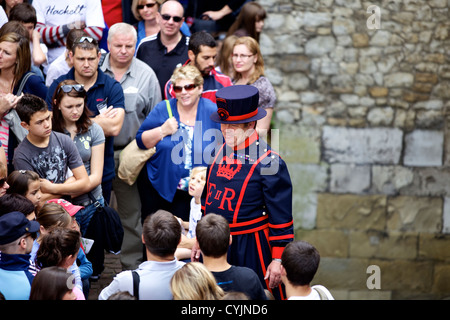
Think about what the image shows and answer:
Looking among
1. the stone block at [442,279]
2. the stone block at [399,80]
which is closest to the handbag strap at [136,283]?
the stone block at [399,80]

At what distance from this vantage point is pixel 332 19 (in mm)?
8656

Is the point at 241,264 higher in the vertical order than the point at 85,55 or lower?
lower

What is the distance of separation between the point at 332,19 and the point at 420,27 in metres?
1.13

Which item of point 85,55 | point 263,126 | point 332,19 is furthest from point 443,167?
point 85,55

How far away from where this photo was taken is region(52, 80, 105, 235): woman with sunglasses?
5.12 meters

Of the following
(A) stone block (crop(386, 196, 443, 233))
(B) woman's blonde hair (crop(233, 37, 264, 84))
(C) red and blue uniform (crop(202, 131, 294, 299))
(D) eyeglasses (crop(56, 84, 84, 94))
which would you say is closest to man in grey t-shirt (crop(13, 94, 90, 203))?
(D) eyeglasses (crop(56, 84, 84, 94))

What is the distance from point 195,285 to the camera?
11.4 feet

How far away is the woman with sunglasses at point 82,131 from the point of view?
16.8 feet

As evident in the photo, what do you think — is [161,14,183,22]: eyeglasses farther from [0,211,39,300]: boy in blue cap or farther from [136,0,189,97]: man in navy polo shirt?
[0,211,39,300]: boy in blue cap

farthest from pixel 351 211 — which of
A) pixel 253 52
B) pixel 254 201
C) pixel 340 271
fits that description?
pixel 254 201

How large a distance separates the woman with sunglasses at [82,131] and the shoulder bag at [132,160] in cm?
46

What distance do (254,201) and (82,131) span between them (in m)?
1.58
